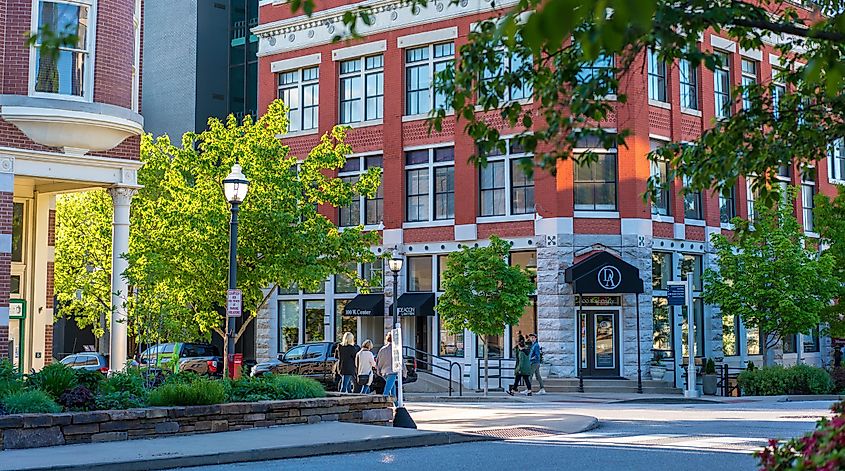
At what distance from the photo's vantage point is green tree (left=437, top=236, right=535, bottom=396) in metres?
33.0

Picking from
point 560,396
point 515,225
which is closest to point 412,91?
point 515,225

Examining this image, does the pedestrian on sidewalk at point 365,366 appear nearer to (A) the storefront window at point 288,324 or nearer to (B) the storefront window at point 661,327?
(B) the storefront window at point 661,327

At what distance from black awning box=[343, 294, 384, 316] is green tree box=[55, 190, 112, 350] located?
991 cm

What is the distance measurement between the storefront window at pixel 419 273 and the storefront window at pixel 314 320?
4.04 meters

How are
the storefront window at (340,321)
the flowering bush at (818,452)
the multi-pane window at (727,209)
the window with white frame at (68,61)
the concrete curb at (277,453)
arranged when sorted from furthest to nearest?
the storefront window at (340,321) → the multi-pane window at (727,209) → the window with white frame at (68,61) → the concrete curb at (277,453) → the flowering bush at (818,452)

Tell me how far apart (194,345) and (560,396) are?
46.9ft

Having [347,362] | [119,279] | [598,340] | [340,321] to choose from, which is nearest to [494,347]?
[598,340]

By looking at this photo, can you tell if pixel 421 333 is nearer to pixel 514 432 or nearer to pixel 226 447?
pixel 514 432

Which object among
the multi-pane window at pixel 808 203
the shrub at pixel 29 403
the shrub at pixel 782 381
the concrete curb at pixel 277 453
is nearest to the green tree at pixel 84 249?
the shrub at pixel 782 381

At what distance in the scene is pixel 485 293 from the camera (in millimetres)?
33375

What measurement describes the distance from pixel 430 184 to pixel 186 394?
75.1 ft

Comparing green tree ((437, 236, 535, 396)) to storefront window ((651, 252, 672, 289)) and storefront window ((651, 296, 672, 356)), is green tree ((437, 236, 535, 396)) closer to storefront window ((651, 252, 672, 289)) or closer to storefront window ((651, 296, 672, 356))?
storefront window ((651, 296, 672, 356))

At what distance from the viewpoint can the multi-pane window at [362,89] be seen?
41594 millimetres

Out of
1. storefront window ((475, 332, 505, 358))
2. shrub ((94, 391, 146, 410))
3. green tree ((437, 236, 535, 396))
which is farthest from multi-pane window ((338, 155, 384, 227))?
shrub ((94, 391, 146, 410))
